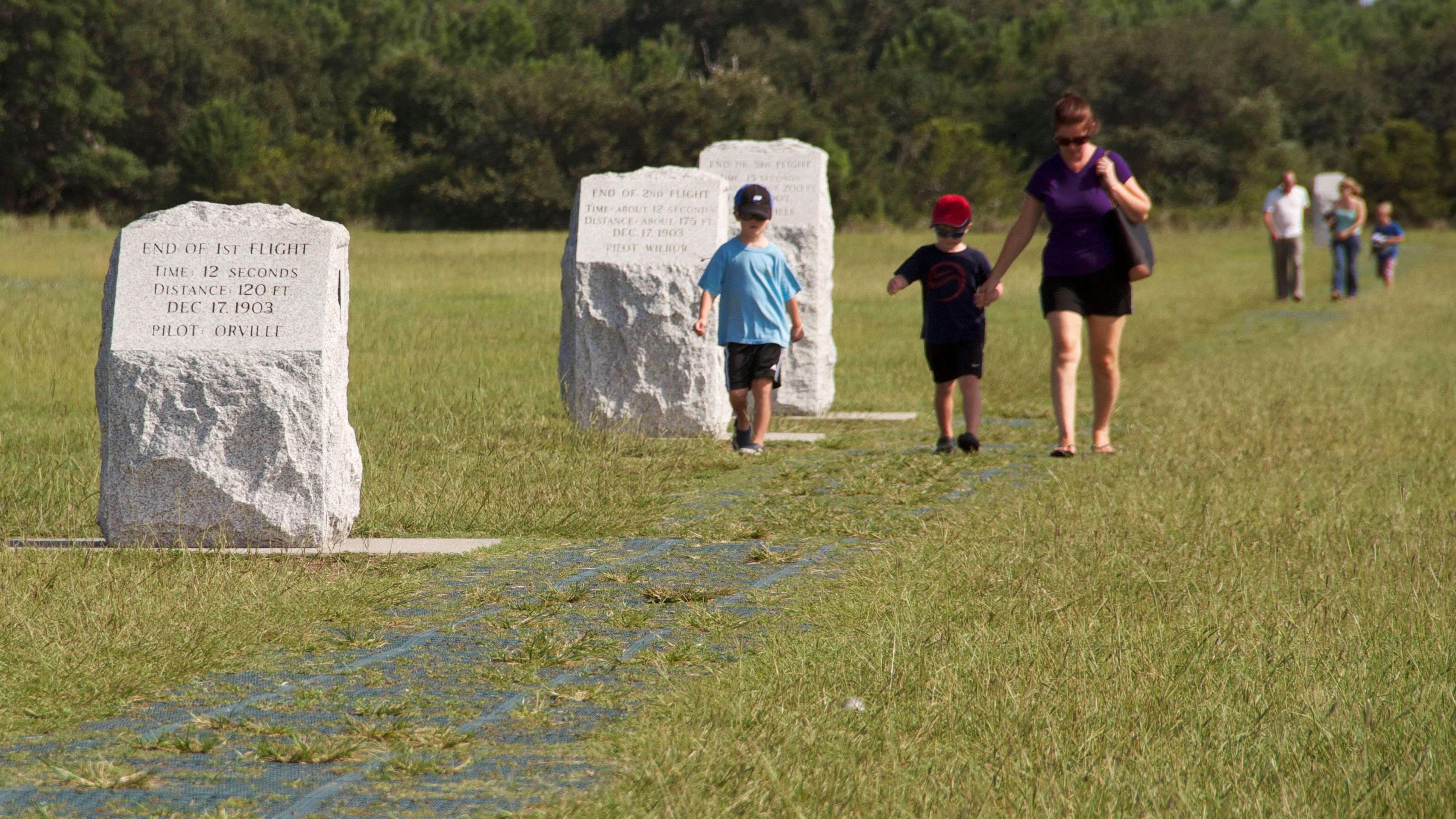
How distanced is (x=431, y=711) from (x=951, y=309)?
18.7 ft

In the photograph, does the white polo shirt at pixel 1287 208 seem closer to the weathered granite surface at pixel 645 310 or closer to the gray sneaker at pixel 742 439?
the weathered granite surface at pixel 645 310

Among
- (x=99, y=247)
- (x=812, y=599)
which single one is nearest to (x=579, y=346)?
(x=812, y=599)

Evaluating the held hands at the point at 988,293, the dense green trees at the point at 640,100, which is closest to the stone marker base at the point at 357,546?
the held hands at the point at 988,293

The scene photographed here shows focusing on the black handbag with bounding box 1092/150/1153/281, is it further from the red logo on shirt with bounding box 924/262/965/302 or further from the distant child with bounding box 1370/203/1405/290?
the distant child with bounding box 1370/203/1405/290

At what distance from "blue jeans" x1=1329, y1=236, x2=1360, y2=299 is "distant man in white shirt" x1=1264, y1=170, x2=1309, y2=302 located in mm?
557

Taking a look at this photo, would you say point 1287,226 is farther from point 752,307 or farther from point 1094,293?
point 752,307

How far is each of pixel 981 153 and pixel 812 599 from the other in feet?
181

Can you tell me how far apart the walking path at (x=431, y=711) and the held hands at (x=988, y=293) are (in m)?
3.11

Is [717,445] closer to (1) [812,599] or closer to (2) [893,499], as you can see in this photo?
(2) [893,499]

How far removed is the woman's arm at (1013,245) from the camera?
8805 mm

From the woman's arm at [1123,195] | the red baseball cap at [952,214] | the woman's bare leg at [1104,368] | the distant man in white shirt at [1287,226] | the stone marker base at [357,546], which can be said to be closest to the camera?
the stone marker base at [357,546]

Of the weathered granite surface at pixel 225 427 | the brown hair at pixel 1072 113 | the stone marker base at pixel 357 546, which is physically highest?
the brown hair at pixel 1072 113

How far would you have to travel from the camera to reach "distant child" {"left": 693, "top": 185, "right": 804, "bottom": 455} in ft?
31.0

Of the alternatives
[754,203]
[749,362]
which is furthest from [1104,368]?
[754,203]
